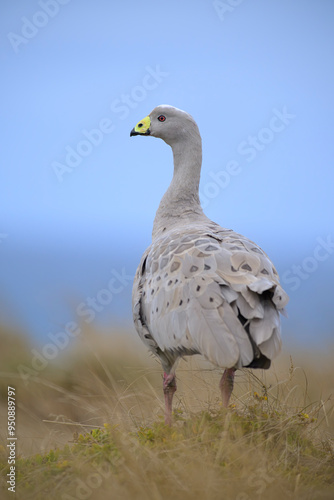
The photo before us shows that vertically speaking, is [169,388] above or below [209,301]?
below

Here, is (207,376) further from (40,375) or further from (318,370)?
(40,375)

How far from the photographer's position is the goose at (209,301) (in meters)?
4.42

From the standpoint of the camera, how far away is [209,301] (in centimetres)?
456

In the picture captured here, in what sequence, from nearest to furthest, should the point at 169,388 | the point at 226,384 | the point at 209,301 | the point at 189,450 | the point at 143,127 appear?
1. the point at 189,450
2. the point at 209,301
3. the point at 226,384
4. the point at 169,388
5. the point at 143,127

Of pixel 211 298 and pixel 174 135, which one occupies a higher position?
pixel 174 135

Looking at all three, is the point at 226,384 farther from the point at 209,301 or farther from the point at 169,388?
the point at 209,301

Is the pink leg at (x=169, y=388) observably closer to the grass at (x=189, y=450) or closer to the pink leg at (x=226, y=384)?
the grass at (x=189, y=450)

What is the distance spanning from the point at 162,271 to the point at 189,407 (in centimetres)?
131

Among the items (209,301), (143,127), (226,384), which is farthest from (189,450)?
(143,127)

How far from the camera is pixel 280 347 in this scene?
444cm

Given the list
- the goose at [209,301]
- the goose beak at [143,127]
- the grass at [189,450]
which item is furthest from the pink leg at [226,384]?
the goose beak at [143,127]

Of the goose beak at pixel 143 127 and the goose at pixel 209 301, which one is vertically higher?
the goose beak at pixel 143 127

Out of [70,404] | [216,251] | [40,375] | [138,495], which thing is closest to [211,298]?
[216,251]

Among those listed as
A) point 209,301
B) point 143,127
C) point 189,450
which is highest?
point 143,127
